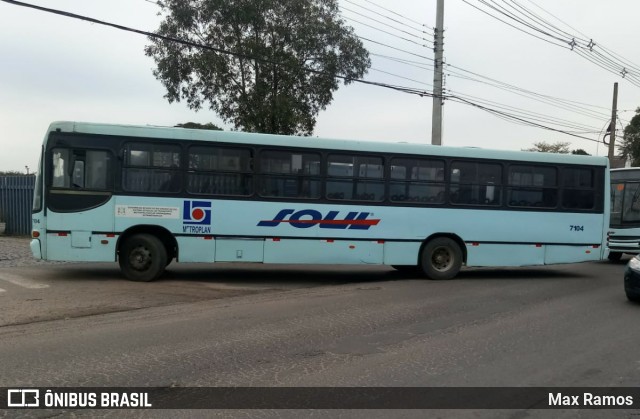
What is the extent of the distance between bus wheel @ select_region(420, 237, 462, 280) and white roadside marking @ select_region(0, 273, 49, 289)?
7.77m

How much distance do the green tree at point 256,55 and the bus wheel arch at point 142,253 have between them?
8469 mm

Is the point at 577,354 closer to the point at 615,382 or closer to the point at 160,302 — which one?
the point at 615,382

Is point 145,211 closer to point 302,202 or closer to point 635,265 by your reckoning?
point 302,202

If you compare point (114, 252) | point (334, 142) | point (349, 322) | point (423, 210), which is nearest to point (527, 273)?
point (423, 210)

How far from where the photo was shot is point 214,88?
1877 centimetres

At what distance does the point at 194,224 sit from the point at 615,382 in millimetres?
7912

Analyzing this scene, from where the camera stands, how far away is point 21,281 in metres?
10.4

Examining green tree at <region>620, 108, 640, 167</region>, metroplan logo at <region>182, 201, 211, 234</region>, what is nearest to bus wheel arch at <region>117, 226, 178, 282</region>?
metroplan logo at <region>182, 201, 211, 234</region>

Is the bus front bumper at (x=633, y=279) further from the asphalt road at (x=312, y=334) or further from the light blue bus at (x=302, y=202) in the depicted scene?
the light blue bus at (x=302, y=202)

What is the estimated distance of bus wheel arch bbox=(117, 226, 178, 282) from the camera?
34.6 ft

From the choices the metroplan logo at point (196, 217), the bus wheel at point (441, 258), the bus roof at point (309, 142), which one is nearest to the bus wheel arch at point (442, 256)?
the bus wheel at point (441, 258)

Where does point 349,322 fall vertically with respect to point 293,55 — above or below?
below

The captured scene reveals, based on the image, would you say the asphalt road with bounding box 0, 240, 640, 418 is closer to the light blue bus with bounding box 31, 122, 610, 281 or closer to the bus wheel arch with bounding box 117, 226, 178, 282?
the bus wheel arch with bounding box 117, 226, 178, 282

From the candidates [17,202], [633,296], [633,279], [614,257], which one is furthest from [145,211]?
[614,257]
